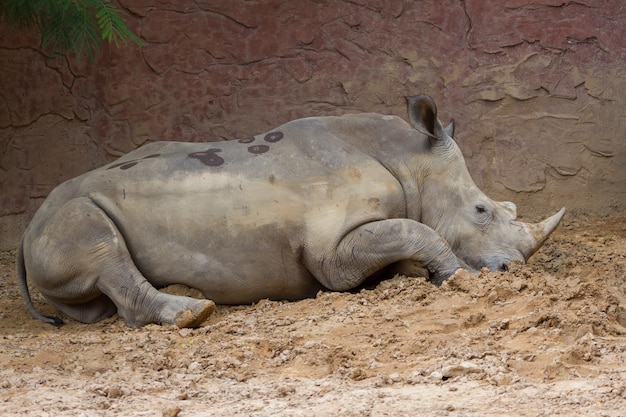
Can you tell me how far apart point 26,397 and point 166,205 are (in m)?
2.42

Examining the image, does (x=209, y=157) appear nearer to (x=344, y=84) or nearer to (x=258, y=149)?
(x=258, y=149)

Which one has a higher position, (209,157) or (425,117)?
(425,117)

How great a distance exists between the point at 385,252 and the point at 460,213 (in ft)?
2.64

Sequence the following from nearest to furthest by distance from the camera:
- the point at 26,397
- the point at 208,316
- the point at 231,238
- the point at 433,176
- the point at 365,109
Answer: the point at 26,397, the point at 208,316, the point at 231,238, the point at 433,176, the point at 365,109

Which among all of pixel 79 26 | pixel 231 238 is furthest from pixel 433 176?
pixel 79 26

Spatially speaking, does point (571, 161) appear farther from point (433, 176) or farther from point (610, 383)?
point (610, 383)

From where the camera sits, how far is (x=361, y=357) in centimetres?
555

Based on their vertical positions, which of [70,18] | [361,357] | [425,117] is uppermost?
[70,18]

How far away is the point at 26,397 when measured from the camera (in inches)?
201

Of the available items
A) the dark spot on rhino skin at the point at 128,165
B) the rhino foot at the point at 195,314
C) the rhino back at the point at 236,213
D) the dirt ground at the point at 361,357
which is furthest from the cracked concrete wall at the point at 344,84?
the rhino foot at the point at 195,314

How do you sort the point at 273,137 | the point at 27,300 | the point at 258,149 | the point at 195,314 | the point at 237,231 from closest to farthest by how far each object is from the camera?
the point at 195,314, the point at 237,231, the point at 27,300, the point at 258,149, the point at 273,137

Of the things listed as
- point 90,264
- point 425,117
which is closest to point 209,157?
point 90,264

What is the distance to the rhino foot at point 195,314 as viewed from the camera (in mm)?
6699

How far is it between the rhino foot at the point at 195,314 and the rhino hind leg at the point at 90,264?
200 millimetres
